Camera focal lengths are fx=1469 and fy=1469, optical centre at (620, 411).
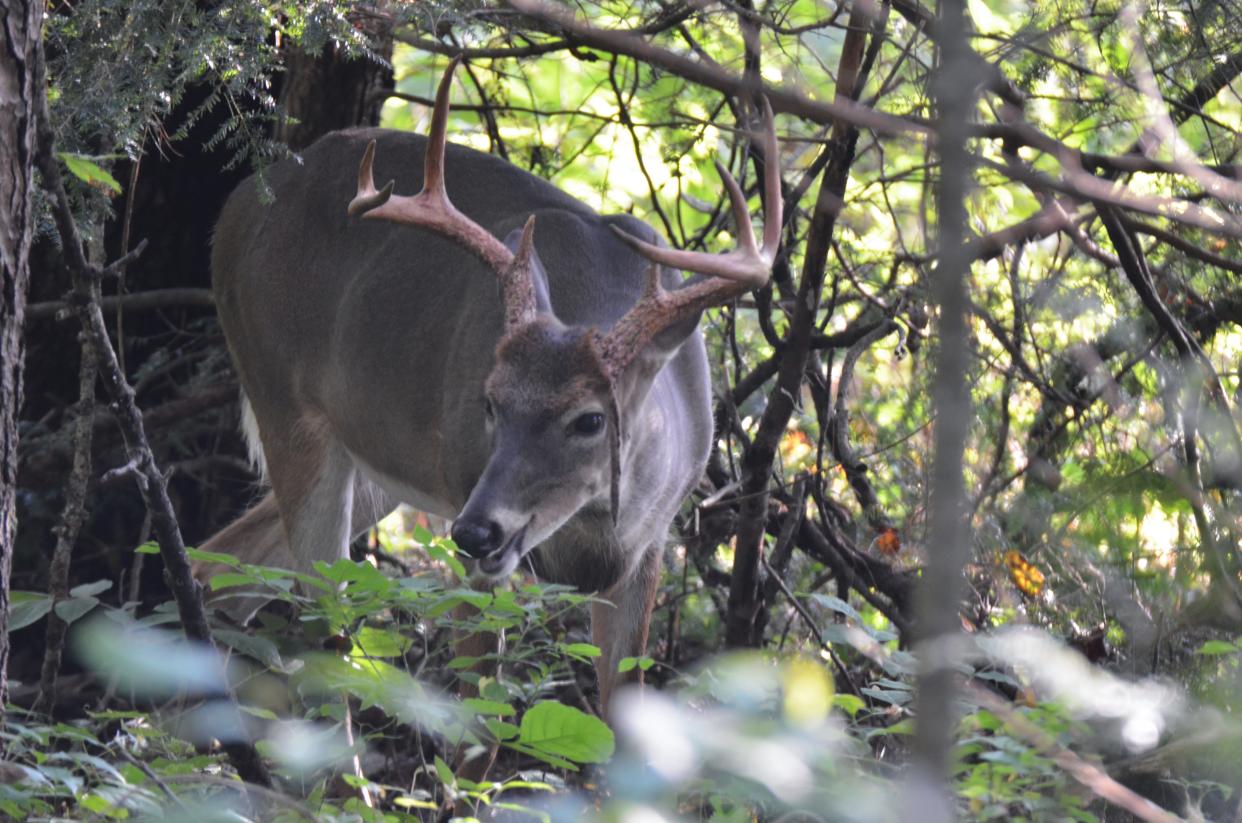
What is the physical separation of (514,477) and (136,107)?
1.47 m

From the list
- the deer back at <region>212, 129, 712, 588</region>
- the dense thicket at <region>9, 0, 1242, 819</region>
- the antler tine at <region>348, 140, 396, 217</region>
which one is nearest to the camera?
the dense thicket at <region>9, 0, 1242, 819</region>

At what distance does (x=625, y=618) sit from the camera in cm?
511

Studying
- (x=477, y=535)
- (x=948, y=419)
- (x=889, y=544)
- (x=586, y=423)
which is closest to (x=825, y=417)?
(x=889, y=544)

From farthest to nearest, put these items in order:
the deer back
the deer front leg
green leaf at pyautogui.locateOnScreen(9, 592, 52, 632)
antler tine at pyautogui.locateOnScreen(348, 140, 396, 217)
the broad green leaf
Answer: the deer front leg < the deer back < antler tine at pyautogui.locateOnScreen(348, 140, 396, 217) < green leaf at pyautogui.locateOnScreen(9, 592, 52, 632) < the broad green leaf

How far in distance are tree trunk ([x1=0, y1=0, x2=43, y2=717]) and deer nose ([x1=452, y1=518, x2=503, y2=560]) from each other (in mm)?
1749

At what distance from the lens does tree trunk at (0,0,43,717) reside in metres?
2.43

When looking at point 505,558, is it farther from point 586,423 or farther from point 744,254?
point 744,254

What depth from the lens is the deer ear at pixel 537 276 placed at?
15.3ft

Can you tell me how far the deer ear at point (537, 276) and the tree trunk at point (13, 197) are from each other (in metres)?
2.20

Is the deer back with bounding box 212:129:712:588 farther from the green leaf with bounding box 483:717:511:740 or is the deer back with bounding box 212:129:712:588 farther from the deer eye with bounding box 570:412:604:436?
the green leaf with bounding box 483:717:511:740

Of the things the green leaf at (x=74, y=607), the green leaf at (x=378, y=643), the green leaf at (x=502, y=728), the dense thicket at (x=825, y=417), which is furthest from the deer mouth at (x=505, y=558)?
the green leaf at (x=502, y=728)

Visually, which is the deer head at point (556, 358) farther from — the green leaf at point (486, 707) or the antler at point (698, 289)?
the green leaf at point (486, 707)

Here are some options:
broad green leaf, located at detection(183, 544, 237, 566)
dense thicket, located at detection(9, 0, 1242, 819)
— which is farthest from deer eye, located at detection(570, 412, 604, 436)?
broad green leaf, located at detection(183, 544, 237, 566)

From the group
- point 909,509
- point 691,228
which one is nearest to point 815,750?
point 909,509
